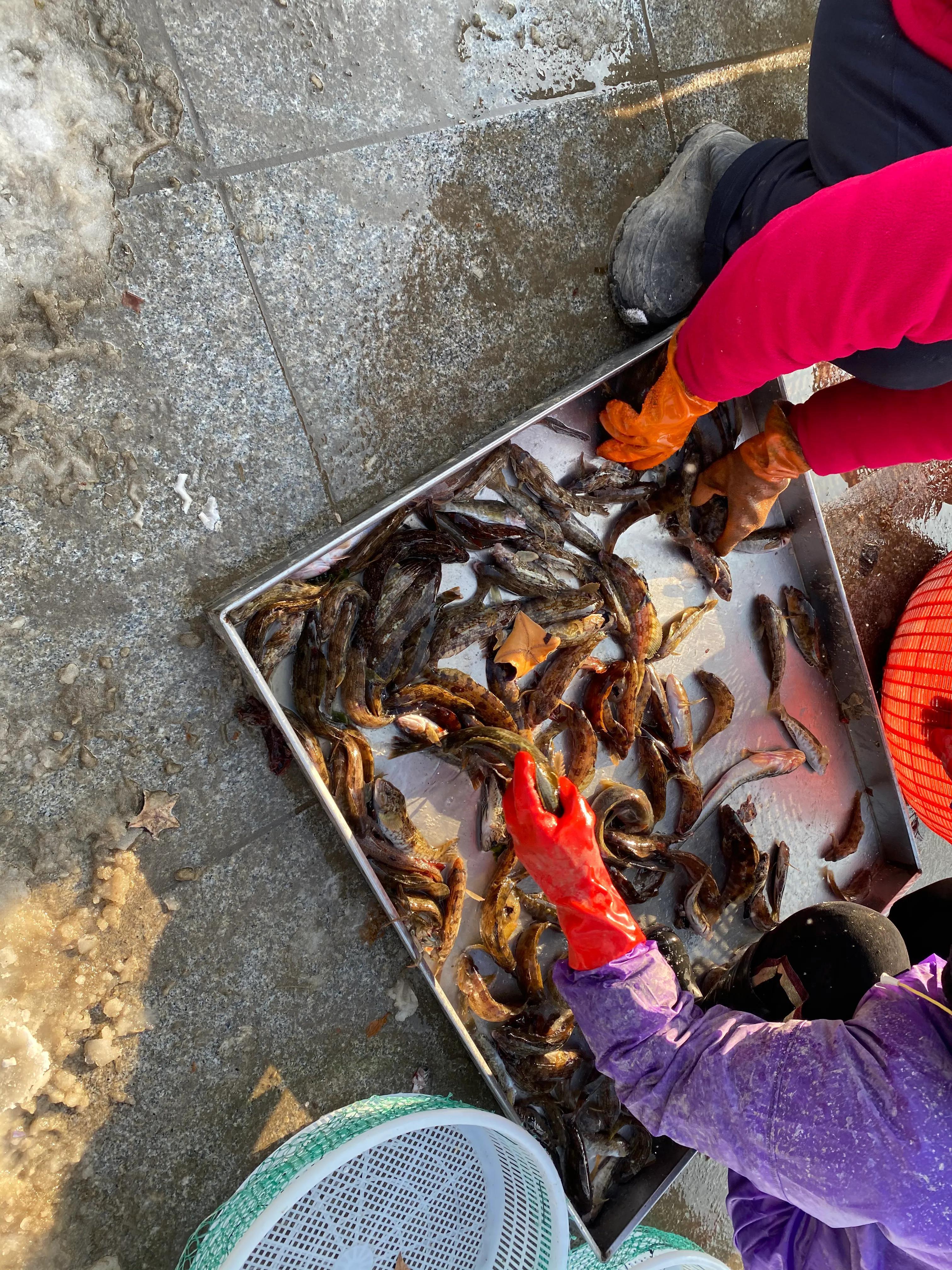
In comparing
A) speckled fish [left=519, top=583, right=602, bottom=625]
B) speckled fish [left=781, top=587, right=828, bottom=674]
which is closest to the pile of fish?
speckled fish [left=519, top=583, right=602, bottom=625]

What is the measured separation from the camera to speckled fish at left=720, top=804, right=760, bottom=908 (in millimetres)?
2756

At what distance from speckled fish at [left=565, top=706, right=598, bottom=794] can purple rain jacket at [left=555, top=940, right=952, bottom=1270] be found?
1.75 ft

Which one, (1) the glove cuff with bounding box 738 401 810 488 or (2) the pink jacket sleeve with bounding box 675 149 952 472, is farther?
(1) the glove cuff with bounding box 738 401 810 488

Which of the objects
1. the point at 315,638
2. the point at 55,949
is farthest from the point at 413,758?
the point at 55,949

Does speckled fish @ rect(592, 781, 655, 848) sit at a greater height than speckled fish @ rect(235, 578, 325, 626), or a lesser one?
lesser

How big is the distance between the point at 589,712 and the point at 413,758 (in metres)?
0.60

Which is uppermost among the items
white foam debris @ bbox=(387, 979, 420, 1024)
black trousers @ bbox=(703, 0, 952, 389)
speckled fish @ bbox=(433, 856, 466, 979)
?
black trousers @ bbox=(703, 0, 952, 389)

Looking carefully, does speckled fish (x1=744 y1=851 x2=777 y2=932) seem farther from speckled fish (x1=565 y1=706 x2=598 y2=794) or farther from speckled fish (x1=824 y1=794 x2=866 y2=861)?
speckled fish (x1=565 y1=706 x2=598 y2=794)

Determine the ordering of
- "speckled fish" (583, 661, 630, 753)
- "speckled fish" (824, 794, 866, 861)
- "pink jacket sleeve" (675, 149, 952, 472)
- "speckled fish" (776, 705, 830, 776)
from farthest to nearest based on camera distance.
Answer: "speckled fish" (824, 794, 866, 861), "speckled fish" (776, 705, 830, 776), "speckled fish" (583, 661, 630, 753), "pink jacket sleeve" (675, 149, 952, 472)

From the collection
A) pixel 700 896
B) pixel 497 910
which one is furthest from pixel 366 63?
pixel 700 896

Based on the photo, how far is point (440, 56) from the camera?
2174 millimetres

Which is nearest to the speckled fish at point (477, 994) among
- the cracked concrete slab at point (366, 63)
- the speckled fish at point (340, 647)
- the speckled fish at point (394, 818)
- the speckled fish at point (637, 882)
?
the speckled fish at point (394, 818)

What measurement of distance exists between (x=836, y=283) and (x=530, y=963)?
6.29ft

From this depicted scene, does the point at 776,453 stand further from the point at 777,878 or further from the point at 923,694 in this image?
the point at 777,878
